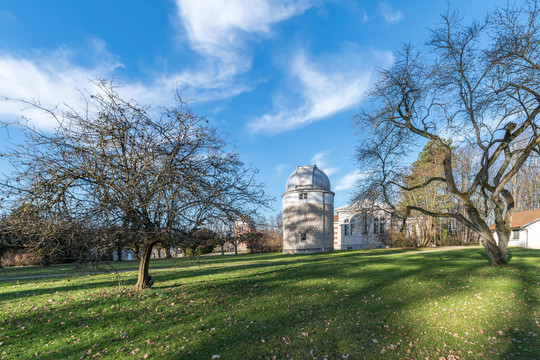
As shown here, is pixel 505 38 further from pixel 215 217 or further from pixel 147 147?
pixel 147 147

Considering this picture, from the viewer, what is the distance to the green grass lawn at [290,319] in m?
5.74

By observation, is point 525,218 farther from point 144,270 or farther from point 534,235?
point 144,270

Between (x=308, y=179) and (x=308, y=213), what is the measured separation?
3.75 meters

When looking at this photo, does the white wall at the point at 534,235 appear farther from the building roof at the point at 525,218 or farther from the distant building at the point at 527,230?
the building roof at the point at 525,218

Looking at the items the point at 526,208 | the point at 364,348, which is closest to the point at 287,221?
the point at 364,348

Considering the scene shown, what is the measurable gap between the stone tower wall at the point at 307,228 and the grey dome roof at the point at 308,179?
202 centimetres

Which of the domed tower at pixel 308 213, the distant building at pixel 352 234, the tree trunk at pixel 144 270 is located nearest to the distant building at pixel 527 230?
the distant building at pixel 352 234

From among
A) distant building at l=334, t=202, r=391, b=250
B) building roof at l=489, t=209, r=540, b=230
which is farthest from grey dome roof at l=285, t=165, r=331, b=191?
building roof at l=489, t=209, r=540, b=230

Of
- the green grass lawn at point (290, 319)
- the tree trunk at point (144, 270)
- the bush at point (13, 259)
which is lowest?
the bush at point (13, 259)

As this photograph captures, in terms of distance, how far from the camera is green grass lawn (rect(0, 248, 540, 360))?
5.74m

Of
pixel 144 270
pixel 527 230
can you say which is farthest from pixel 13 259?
pixel 527 230

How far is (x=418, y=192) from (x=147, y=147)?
33107mm

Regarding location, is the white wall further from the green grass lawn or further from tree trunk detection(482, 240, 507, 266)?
the green grass lawn

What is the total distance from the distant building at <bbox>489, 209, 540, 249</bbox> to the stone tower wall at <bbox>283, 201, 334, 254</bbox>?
19.7 metres
